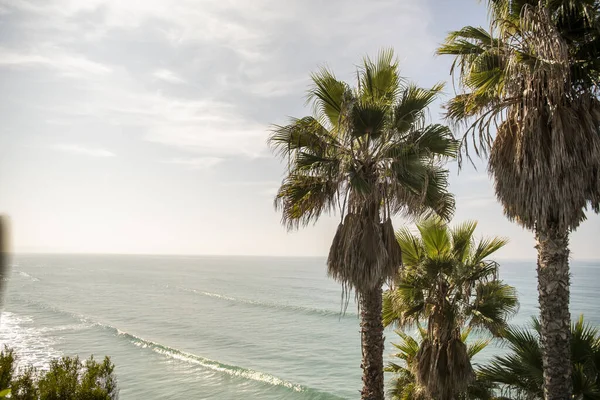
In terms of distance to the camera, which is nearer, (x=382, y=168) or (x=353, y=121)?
(x=353, y=121)

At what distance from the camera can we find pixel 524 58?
23.1 feet

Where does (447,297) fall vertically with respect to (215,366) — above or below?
above

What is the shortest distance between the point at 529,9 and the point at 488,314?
5.57 m

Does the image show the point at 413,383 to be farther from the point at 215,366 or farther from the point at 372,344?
the point at 215,366

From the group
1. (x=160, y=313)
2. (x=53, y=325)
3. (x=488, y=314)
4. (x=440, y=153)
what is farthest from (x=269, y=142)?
(x=160, y=313)

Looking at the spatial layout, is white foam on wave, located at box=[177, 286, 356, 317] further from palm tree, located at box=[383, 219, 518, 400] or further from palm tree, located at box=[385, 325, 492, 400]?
palm tree, located at box=[383, 219, 518, 400]

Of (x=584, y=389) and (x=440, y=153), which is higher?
(x=440, y=153)

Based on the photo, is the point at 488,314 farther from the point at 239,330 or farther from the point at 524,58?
the point at 239,330

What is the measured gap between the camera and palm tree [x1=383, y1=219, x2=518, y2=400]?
8547mm

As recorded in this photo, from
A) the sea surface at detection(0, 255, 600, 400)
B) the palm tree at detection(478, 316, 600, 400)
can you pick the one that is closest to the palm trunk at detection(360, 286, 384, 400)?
the palm tree at detection(478, 316, 600, 400)

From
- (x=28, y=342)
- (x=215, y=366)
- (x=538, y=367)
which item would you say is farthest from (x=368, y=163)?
(x=28, y=342)

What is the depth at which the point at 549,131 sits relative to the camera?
690cm

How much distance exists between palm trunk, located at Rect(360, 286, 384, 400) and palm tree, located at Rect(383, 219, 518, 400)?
0.70 m

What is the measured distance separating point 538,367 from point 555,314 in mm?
1416
